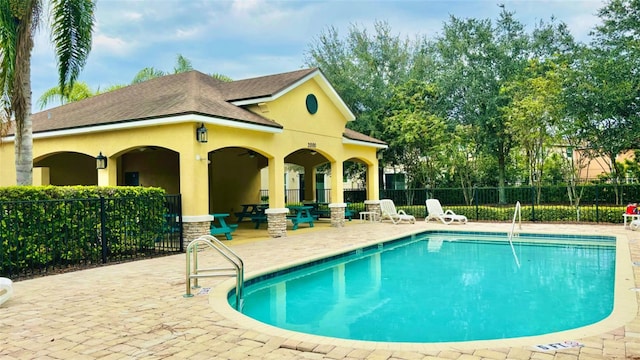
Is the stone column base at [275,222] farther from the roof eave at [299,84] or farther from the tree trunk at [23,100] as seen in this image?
the tree trunk at [23,100]

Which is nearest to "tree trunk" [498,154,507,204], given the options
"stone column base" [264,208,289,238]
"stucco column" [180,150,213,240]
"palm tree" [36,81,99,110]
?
"stone column base" [264,208,289,238]

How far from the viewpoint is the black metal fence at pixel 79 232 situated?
8922 mm

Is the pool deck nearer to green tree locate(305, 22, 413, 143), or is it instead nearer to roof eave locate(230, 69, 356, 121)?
roof eave locate(230, 69, 356, 121)

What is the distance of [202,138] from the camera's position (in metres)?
12.0

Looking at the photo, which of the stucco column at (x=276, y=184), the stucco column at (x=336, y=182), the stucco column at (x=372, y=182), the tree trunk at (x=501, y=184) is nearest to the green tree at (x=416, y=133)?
the stucco column at (x=372, y=182)

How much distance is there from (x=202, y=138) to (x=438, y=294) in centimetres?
714

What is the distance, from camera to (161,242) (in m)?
13.2

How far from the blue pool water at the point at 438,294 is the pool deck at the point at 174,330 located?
0.78 metres

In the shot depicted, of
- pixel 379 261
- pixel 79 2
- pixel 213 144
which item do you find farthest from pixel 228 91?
pixel 379 261

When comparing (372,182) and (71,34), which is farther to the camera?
(372,182)

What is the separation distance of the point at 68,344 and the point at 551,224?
1876 cm

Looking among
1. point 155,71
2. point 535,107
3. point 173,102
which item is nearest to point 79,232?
point 173,102

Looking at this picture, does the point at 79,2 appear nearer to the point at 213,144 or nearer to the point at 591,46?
the point at 213,144

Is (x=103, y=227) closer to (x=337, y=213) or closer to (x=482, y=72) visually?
(x=337, y=213)
